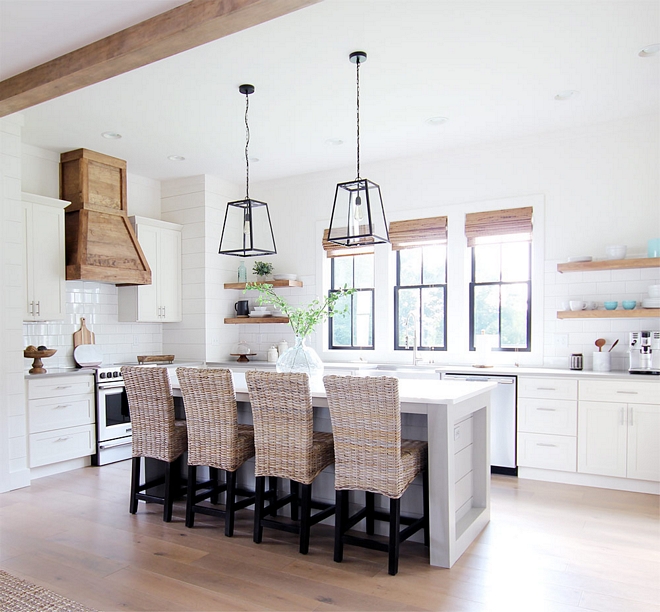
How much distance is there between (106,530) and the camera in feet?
11.7

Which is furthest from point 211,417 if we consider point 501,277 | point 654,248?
point 654,248

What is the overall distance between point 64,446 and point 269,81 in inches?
145

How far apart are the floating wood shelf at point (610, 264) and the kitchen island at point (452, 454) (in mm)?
1872

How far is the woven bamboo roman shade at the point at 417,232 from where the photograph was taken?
5730 mm

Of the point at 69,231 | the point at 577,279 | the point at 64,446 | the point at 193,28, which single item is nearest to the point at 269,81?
the point at 193,28

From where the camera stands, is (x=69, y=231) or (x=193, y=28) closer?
(x=193, y=28)

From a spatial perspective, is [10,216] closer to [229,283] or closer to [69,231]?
[69,231]

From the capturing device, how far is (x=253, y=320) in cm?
659

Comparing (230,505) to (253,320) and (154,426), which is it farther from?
(253,320)

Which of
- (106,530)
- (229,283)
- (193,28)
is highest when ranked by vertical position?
(193,28)

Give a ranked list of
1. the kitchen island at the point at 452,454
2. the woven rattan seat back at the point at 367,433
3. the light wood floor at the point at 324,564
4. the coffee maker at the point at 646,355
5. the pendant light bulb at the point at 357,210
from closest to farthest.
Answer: the light wood floor at the point at 324,564, the woven rattan seat back at the point at 367,433, the kitchen island at the point at 452,454, the pendant light bulb at the point at 357,210, the coffee maker at the point at 646,355

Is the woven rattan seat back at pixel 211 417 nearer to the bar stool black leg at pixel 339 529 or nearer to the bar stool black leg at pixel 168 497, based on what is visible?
the bar stool black leg at pixel 168 497

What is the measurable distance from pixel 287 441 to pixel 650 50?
135 inches

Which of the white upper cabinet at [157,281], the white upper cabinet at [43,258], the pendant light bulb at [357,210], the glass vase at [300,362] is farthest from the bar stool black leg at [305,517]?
the white upper cabinet at [157,281]
